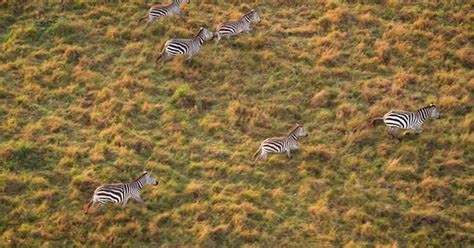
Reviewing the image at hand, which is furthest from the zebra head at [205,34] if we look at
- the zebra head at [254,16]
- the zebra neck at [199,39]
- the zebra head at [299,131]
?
the zebra head at [299,131]

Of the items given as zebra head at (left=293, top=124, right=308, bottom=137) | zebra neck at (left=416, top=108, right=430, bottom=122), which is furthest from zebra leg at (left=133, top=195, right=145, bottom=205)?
zebra neck at (left=416, top=108, right=430, bottom=122)

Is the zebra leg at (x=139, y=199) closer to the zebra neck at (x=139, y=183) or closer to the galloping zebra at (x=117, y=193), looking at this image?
the galloping zebra at (x=117, y=193)

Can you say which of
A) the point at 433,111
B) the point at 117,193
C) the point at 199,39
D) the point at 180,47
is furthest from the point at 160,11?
the point at 433,111

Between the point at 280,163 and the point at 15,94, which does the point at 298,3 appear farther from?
the point at 15,94

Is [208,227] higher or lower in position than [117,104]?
lower

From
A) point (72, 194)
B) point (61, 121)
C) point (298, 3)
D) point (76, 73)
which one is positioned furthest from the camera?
point (298, 3)

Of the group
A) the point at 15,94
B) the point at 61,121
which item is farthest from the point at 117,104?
the point at 15,94

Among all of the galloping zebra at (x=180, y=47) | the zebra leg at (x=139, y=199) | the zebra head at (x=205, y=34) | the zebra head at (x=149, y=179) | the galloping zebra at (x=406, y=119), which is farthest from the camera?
the zebra head at (x=205, y=34)
